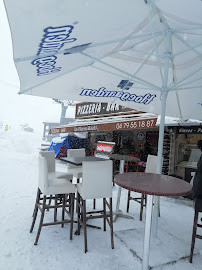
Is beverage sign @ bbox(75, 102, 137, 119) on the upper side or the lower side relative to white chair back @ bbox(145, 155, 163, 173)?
upper

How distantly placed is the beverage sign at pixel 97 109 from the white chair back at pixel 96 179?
7.55 meters

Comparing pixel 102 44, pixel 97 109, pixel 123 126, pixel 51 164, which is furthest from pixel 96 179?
→ pixel 97 109

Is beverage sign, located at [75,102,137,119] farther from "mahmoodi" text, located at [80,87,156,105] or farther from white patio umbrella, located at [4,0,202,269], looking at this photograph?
white patio umbrella, located at [4,0,202,269]

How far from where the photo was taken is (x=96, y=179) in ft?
10.2

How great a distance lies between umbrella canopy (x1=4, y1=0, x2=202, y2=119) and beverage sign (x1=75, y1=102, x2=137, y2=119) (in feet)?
20.5

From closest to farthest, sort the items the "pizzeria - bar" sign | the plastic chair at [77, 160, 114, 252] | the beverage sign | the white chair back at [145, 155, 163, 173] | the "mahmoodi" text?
1. the plastic chair at [77, 160, 114, 252]
2. the "mahmoodi" text
3. the white chair back at [145, 155, 163, 173]
4. the "pizzeria - bar" sign
5. the beverage sign

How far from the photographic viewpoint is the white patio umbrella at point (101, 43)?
1912 mm

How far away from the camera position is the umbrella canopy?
1918mm

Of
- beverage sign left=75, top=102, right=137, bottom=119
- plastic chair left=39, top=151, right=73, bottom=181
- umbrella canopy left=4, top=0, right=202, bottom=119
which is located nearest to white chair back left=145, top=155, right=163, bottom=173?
umbrella canopy left=4, top=0, right=202, bottom=119

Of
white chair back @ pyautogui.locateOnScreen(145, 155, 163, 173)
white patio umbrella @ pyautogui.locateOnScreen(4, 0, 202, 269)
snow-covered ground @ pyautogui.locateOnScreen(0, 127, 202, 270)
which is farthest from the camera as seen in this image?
white chair back @ pyautogui.locateOnScreen(145, 155, 163, 173)

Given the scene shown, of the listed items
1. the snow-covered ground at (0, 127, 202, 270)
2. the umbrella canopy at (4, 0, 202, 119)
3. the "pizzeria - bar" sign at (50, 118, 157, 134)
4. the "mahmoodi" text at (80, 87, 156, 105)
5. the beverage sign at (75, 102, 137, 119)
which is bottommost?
the snow-covered ground at (0, 127, 202, 270)

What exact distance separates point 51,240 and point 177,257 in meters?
1.93

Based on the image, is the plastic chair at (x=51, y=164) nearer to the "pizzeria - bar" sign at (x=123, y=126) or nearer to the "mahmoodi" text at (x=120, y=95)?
the "mahmoodi" text at (x=120, y=95)

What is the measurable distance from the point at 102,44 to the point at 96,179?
192cm
